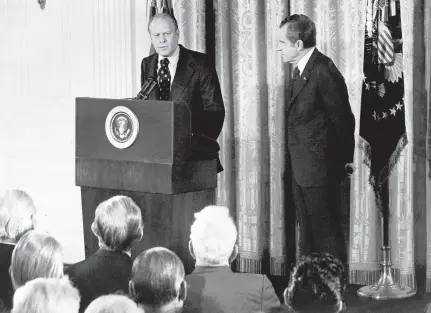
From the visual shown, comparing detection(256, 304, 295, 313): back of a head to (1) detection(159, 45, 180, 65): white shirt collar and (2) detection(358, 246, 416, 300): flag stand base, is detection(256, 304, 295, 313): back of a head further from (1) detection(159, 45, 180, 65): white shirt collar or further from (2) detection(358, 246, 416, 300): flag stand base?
(1) detection(159, 45, 180, 65): white shirt collar

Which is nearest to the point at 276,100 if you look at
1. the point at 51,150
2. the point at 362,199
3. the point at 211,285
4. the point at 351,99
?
the point at 351,99

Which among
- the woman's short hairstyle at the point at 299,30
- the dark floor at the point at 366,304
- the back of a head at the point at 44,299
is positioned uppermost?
the woman's short hairstyle at the point at 299,30

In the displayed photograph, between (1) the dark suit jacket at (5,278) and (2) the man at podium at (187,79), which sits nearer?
(1) the dark suit jacket at (5,278)

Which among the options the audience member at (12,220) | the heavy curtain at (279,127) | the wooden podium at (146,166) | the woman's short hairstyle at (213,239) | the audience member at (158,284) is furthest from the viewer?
the heavy curtain at (279,127)

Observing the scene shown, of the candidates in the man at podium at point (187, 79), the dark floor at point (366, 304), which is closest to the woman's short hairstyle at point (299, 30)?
the man at podium at point (187, 79)

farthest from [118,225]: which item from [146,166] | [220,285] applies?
[146,166]

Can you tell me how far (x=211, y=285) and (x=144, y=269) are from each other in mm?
294

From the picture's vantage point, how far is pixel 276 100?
5.30 m

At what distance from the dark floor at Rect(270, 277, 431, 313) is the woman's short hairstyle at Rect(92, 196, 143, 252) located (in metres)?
1.27

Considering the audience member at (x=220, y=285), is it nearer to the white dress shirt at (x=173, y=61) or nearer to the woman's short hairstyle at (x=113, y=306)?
the woman's short hairstyle at (x=113, y=306)

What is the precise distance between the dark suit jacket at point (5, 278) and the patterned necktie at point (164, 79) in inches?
63.0

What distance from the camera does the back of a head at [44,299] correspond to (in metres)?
Result: 2.44

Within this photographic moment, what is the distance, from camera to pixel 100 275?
3.10m

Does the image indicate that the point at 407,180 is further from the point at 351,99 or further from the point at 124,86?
the point at 124,86
